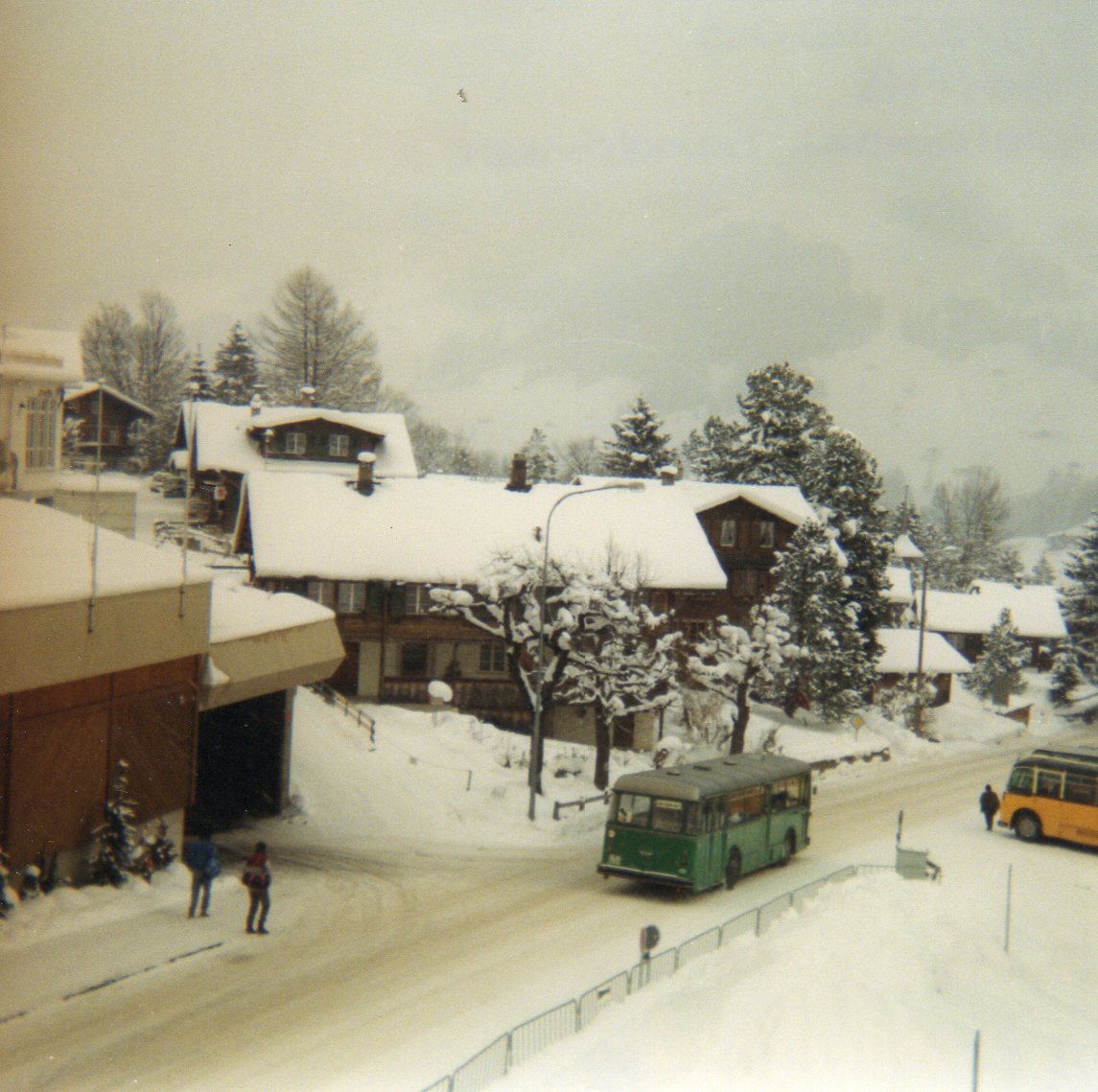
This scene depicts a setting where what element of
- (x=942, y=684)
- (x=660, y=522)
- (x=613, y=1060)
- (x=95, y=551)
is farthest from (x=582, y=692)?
(x=942, y=684)

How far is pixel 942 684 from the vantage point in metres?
65.8

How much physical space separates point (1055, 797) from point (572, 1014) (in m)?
19.6

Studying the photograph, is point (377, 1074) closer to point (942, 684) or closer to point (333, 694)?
point (333, 694)

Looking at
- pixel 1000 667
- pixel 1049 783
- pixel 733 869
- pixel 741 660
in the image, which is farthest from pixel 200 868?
pixel 1000 667

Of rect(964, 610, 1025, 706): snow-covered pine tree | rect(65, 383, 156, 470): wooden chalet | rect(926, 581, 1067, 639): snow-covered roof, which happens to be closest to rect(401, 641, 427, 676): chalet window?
rect(65, 383, 156, 470): wooden chalet

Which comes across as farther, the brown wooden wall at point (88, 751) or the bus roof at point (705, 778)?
the bus roof at point (705, 778)

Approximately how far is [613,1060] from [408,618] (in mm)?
31771

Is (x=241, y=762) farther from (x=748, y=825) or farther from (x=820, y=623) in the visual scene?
(x=820, y=623)

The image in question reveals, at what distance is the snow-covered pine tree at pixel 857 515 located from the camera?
55.0 meters

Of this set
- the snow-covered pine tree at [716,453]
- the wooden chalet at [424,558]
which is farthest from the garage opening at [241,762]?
the snow-covered pine tree at [716,453]

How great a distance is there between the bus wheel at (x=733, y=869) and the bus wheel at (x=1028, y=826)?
10796 mm

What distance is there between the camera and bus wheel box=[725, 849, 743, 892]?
76.2 ft

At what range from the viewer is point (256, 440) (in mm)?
58594

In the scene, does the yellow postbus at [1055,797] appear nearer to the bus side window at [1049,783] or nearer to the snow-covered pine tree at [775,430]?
the bus side window at [1049,783]
